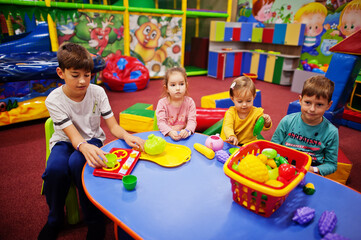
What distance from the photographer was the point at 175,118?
1.79 metres

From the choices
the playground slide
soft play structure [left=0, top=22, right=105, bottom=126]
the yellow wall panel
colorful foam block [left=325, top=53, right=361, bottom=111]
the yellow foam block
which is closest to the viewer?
colorful foam block [left=325, top=53, right=361, bottom=111]

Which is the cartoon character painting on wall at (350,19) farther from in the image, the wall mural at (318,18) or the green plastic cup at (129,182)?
the green plastic cup at (129,182)

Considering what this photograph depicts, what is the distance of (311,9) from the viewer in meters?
4.68

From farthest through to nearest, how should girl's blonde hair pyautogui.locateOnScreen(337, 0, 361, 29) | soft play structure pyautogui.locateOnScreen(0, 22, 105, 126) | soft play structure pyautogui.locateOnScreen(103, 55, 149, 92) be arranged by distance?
soft play structure pyautogui.locateOnScreen(103, 55, 149, 92)
girl's blonde hair pyautogui.locateOnScreen(337, 0, 361, 29)
soft play structure pyautogui.locateOnScreen(0, 22, 105, 126)

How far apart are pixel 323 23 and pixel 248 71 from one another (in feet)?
5.83

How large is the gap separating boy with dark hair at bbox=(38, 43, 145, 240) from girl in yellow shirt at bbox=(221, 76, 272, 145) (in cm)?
60

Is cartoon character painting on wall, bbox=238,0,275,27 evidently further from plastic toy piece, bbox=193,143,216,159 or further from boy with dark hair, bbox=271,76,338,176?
plastic toy piece, bbox=193,143,216,159

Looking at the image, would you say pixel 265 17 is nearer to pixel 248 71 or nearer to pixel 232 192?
pixel 248 71

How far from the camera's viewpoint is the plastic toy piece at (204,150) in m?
1.20

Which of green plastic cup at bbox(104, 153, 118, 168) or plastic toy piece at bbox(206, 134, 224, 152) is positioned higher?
plastic toy piece at bbox(206, 134, 224, 152)

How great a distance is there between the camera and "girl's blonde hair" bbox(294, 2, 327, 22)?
14.8ft

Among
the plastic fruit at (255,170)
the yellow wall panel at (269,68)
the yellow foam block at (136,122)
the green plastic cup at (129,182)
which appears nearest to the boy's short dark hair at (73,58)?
the green plastic cup at (129,182)

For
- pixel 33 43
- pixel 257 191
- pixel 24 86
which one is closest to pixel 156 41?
pixel 33 43

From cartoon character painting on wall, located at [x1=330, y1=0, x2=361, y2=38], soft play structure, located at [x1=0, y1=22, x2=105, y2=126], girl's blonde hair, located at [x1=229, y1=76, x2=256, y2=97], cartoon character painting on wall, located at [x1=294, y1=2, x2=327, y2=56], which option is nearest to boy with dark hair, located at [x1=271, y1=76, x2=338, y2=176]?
girl's blonde hair, located at [x1=229, y1=76, x2=256, y2=97]
